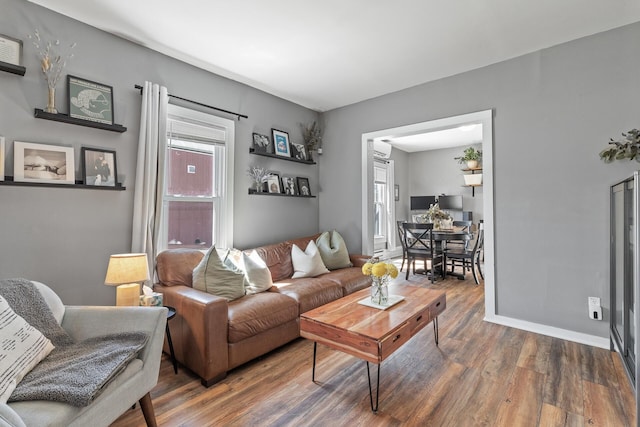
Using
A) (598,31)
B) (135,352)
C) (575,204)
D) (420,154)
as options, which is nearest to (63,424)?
(135,352)

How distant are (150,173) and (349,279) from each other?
221cm

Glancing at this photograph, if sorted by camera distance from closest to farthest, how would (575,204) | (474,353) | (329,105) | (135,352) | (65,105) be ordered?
(135,352) < (65,105) < (474,353) < (575,204) < (329,105)

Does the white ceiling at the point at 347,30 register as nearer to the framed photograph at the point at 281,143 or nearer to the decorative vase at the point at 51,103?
the decorative vase at the point at 51,103

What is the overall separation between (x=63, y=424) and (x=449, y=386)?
2064mm

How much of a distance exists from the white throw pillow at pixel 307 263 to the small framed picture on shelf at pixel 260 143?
1.26m

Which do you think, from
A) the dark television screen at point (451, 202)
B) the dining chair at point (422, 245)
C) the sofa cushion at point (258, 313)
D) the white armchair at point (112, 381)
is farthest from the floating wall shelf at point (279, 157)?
the dark television screen at point (451, 202)

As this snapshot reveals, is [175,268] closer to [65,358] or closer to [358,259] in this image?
[65,358]

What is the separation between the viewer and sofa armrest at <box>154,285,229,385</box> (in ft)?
6.58

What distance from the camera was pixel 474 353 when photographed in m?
2.48

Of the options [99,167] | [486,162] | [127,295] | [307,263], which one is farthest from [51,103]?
[486,162]

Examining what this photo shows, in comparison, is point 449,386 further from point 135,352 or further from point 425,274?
point 425,274

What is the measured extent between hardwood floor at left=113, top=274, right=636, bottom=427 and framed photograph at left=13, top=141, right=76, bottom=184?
1.61 m

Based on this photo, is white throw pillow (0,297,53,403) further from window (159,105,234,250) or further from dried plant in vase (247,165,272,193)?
dried plant in vase (247,165,272,193)

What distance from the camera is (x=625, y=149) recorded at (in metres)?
2.44
